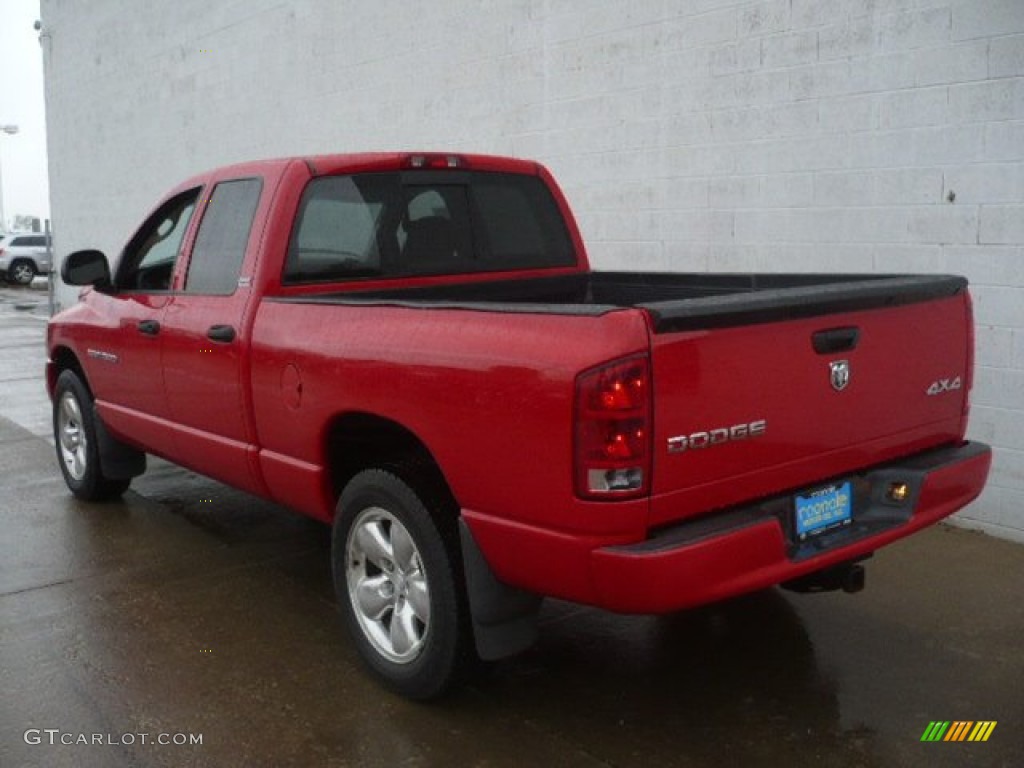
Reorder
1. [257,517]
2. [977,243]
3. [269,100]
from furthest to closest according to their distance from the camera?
[269,100]
[257,517]
[977,243]

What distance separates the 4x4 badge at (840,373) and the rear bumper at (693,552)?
31 cm

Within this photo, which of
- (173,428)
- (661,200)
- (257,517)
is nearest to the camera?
(173,428)

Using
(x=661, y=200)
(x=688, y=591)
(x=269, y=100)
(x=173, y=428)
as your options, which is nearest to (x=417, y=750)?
(x=688, y=591)

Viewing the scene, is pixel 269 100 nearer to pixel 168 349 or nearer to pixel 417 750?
pixel 168 349

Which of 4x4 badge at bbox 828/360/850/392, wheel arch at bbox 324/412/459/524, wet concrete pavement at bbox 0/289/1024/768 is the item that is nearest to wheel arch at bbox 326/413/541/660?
wheel arch at bbox 324/412/459/524

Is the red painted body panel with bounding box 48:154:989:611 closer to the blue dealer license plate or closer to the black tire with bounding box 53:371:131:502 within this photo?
the blue dealer license plate

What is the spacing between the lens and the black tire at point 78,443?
6.06 meters

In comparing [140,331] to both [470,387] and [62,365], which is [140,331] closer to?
[62,365]

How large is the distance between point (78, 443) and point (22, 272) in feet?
91.2

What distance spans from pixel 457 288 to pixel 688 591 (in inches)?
84.5

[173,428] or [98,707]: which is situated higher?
[173,428]

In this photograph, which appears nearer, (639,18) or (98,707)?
(98,707)

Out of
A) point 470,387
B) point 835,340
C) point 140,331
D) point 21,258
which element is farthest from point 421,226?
point 21,258

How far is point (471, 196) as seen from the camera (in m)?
4.80
